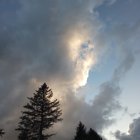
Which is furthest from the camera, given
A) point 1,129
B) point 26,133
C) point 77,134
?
point 77,134

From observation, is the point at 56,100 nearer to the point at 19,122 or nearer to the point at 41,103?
the point at 41,103

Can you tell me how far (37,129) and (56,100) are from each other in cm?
597

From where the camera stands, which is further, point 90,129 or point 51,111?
point 90,129

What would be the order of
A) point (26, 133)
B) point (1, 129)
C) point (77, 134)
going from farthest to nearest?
1. point (77, 134)
2. point (1, 129)
3. point (26, 133)

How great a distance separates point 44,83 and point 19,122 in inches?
343

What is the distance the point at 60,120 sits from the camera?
5178cm

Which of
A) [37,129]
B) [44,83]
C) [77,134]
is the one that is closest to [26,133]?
[37,129]

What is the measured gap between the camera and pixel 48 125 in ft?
166

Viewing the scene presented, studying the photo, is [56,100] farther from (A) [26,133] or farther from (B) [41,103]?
(A) [26,133]

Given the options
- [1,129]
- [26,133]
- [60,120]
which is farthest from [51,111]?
[1,129]

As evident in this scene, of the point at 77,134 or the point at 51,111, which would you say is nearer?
the point at 51,111

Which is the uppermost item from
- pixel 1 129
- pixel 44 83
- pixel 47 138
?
pixel 44 83

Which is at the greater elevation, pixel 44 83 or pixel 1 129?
pixel 44 83

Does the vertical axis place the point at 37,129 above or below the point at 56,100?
below
